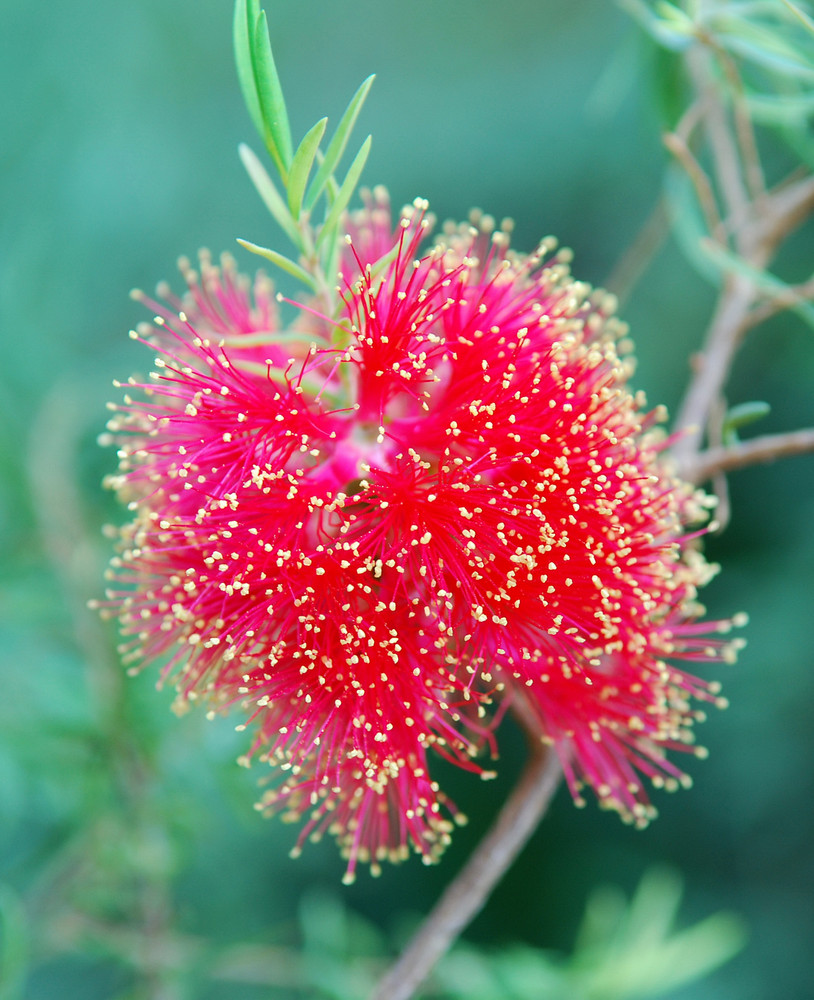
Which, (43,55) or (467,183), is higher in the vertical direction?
(467,183)

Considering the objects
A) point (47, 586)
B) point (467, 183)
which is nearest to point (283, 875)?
point (47, 586)

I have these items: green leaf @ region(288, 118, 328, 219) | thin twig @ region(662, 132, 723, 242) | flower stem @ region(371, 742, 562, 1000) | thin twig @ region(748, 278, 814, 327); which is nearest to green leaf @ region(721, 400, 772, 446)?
thin twig @ region(748, 278, 814, 327)

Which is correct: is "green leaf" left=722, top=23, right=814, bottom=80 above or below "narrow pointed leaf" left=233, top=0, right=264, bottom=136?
above

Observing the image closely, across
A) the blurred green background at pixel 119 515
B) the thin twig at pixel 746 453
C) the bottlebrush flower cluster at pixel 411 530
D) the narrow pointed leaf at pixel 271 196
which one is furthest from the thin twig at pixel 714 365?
the narrow pointed leaf at pixel 271 196

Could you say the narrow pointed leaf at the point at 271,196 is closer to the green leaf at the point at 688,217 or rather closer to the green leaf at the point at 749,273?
the green leaf at the point at 749,273

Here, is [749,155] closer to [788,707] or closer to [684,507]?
[684,507]

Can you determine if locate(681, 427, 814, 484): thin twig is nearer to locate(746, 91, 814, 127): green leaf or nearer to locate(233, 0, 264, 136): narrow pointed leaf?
locate(746, 91, 814, 127): green leaf

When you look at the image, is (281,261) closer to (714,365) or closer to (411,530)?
(411,530)
